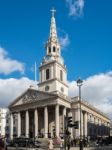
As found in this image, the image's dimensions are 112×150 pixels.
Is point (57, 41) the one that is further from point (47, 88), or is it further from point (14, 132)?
point (14, 132)

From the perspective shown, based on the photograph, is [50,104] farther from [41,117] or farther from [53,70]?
[53,70]

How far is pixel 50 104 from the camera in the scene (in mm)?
95812

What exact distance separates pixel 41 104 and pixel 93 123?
966 inches

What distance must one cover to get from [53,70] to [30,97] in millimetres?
9372

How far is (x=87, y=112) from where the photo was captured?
108062 millimetres

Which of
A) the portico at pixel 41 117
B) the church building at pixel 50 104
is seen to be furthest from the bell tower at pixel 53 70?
the portico at pixel 41 117

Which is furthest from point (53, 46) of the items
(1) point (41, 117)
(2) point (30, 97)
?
(1) point (41, 117)

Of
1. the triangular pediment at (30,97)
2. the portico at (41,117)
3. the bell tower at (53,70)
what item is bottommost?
the portico at (41,117)

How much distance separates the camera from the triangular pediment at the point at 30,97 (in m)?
98.4

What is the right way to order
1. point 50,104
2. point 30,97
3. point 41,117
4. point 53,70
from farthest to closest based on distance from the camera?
point 41,117, point 53,70, point 30,97, point 50,104

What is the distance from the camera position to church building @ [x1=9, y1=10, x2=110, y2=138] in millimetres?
96625

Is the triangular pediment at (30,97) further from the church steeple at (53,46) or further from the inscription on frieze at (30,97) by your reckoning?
the church steeple at (53,46)

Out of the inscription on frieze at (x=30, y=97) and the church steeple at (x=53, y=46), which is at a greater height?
the church steeple at (x=53, y=46)

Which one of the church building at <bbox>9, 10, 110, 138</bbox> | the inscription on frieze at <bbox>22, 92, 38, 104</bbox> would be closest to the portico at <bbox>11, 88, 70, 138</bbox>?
the church building at <bbox>9, 10, 110, 138</bbox>
